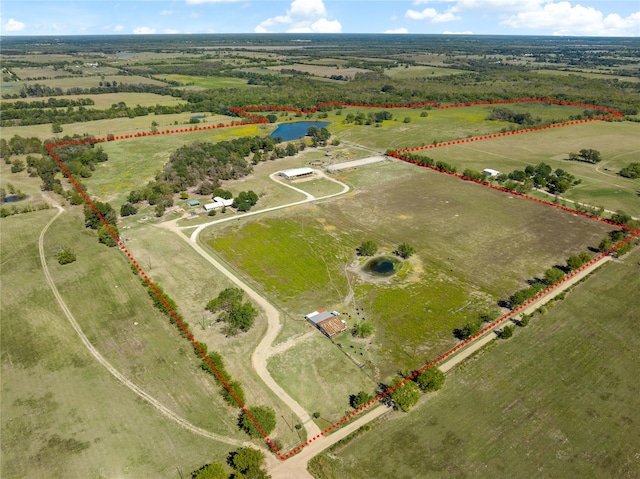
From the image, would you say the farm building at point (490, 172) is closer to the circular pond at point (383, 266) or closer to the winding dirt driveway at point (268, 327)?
the circular pond at point (383, 266)

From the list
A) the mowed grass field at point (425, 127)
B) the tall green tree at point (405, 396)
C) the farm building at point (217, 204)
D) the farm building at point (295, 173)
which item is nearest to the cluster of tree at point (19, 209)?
the farm building at point (217, 204)

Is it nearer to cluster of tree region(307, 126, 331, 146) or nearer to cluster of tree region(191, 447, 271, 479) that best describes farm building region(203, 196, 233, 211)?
cluster of tree region(307, 126, 331, 146)

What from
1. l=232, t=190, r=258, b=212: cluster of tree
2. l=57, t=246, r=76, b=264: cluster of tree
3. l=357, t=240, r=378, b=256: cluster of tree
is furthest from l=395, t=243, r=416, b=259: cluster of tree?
l=57, t=246, r=76, b=264: cluster of tree

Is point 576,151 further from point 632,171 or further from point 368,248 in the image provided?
point 368,248

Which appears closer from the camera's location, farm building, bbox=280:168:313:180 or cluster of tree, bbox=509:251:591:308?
cluster of tree, bbox=509:251:591:308

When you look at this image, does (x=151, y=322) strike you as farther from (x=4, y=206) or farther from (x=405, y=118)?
(x=405, y=118)

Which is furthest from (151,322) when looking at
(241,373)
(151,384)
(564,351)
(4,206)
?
(4,206)

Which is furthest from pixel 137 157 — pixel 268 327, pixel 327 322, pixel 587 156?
pixel 587 156
